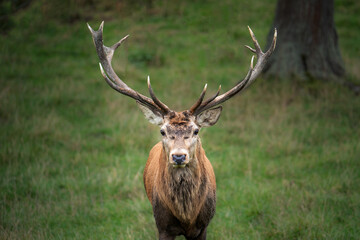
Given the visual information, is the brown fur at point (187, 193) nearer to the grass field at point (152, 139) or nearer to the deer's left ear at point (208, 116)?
the deer's left ear at point (208, 116)

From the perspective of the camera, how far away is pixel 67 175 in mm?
6012

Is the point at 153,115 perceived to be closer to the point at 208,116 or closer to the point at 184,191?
the point at 208,116

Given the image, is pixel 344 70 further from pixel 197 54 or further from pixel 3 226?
pixel 3 226

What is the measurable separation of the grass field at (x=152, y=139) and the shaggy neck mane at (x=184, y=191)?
103 cm

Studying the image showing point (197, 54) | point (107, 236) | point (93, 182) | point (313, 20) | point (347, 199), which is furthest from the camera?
point (197, 54)

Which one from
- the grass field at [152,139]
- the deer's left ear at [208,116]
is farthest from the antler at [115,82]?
the grass field at [152,139]

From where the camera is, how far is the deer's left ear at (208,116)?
3938 millimetres

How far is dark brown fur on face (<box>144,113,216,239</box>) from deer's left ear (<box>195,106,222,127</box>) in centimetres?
21

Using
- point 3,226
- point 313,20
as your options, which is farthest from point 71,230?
point 313,20

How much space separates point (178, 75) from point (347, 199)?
6.23 m

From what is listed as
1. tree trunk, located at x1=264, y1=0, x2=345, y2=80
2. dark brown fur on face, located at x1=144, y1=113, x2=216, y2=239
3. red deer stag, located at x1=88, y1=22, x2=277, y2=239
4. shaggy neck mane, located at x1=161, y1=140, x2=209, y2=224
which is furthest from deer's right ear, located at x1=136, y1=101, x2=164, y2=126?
tree trunk, located at x1=264, y1=0, x2=345, y2=80

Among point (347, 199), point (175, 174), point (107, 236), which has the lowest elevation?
point (107, 236)

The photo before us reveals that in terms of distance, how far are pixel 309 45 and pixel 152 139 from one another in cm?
483

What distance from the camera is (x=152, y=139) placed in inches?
283
